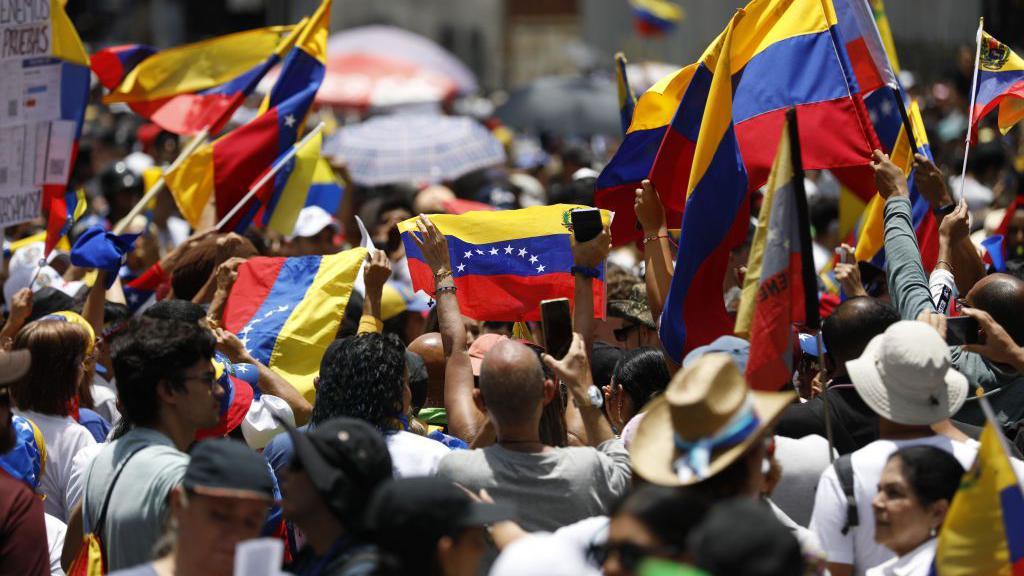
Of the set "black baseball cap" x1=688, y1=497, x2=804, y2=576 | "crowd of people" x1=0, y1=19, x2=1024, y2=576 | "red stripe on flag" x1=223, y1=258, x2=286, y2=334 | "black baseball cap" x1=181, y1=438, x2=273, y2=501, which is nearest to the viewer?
"black baseball cap" x1=688, y1=497, x2=804, y2=576

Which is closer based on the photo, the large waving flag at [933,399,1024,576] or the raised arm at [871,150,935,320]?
the large waving flag at [933,399,1024,576]

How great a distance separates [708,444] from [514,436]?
3.44ft

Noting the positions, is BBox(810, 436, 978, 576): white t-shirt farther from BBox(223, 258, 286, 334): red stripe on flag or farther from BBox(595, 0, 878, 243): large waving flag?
BBox(223, 258, 286, 334): red stripe on flag

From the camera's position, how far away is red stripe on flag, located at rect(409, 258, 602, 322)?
6477 millimetres

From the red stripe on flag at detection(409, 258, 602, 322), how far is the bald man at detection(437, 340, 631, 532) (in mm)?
1901

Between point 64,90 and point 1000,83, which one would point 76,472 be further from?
point 1000,83

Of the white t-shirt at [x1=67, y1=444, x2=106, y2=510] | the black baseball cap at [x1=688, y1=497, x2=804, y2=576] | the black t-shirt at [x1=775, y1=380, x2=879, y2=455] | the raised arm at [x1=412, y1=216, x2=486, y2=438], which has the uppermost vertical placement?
the black baseball cap at [x1=688, y1=497, x2=804, y2=576]

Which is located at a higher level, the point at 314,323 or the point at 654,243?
the point at 654,243

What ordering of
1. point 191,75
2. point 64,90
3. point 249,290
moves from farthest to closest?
point 191,75
point 64,90
point 249,290

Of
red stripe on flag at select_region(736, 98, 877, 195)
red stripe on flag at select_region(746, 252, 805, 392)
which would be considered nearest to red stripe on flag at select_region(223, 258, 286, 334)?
red stripe on flag at select_region(736, 98, 877, 195)

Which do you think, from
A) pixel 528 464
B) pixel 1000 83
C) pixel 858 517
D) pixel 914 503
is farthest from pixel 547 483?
pixel 1000 83

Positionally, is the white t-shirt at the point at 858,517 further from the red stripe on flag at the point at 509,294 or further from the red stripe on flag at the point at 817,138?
the red stripe on flag at the point at 509,294

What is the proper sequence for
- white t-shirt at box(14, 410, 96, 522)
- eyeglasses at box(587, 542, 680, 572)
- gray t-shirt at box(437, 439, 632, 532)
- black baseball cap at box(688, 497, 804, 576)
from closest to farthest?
black baseball cap at box(688, 497, 804, 576) → eyeglasses at box(587, 542, 680, 572) → gray t-shirt at box(437, 439, 632, 532) → white t-shirt at box(14, 410, 96, 522)

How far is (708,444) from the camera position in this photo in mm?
3570
